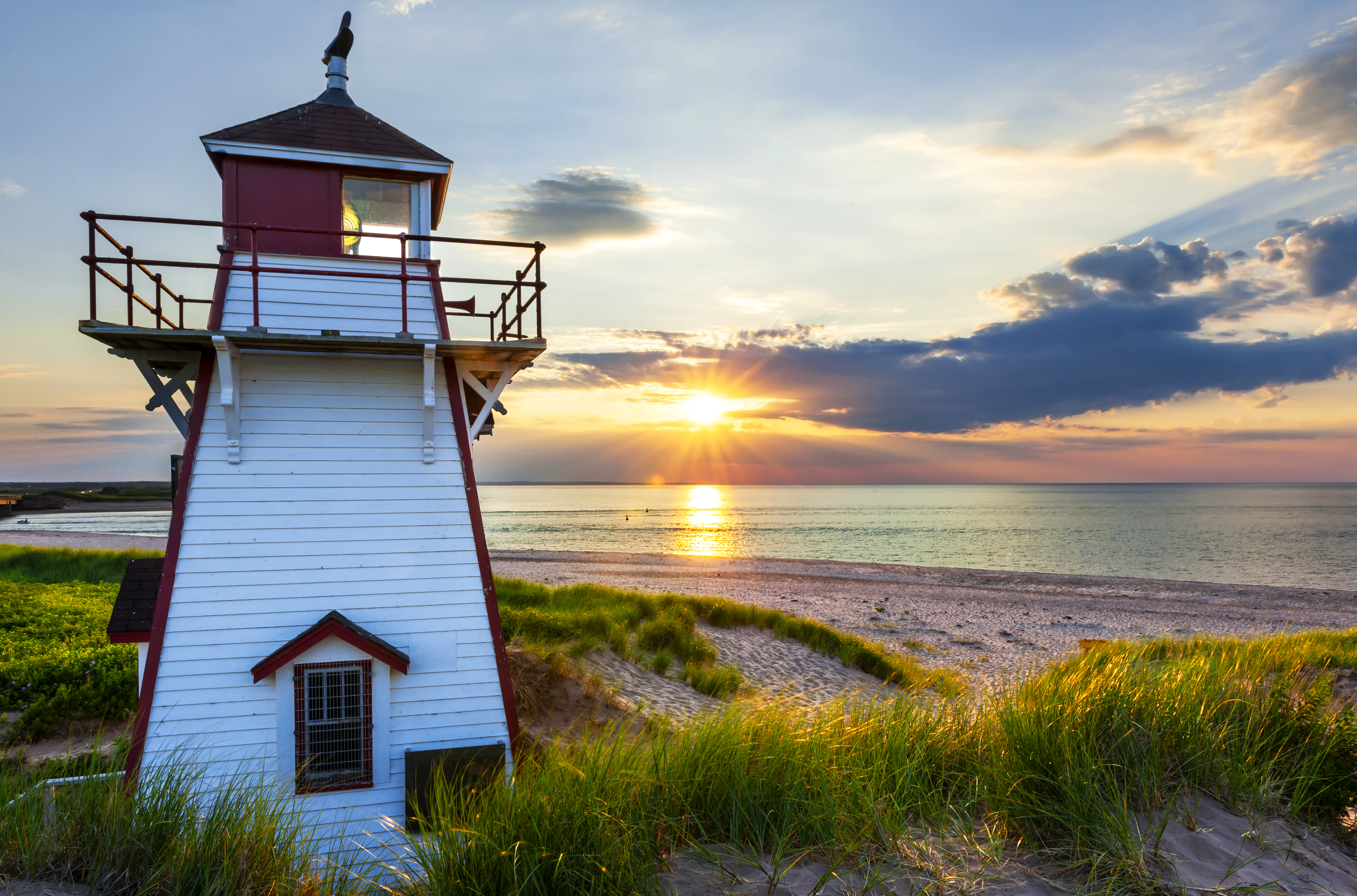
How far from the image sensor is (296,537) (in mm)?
8289

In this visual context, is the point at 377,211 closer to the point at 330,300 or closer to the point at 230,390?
the point at 330,300

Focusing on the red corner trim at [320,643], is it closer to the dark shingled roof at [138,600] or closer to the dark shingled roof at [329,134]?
the dark shingled roof at [138,600]

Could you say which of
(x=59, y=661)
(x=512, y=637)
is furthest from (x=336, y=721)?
(x=59, y=661)

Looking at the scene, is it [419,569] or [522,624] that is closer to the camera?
[419,569]

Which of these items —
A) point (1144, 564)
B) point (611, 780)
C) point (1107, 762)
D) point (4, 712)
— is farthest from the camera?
point (1144, 564)

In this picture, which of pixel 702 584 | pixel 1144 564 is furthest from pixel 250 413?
pixel 1144 564

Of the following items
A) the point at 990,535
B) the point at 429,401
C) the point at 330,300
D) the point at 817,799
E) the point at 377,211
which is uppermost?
the point at 377,211

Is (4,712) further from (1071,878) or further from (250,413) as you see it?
(1071,878)

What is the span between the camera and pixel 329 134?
31.5 feet

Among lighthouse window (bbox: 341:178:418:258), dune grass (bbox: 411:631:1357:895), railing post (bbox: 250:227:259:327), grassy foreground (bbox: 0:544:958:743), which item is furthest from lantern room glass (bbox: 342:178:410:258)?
grassy foreground (bbox: 0:544:958:743)

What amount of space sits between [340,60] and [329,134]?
2279 millimetres

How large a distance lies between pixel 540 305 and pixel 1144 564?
56.0 meters

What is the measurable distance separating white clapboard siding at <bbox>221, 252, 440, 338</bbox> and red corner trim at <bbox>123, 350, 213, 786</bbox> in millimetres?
832

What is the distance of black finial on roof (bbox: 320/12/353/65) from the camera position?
10.8 metres
